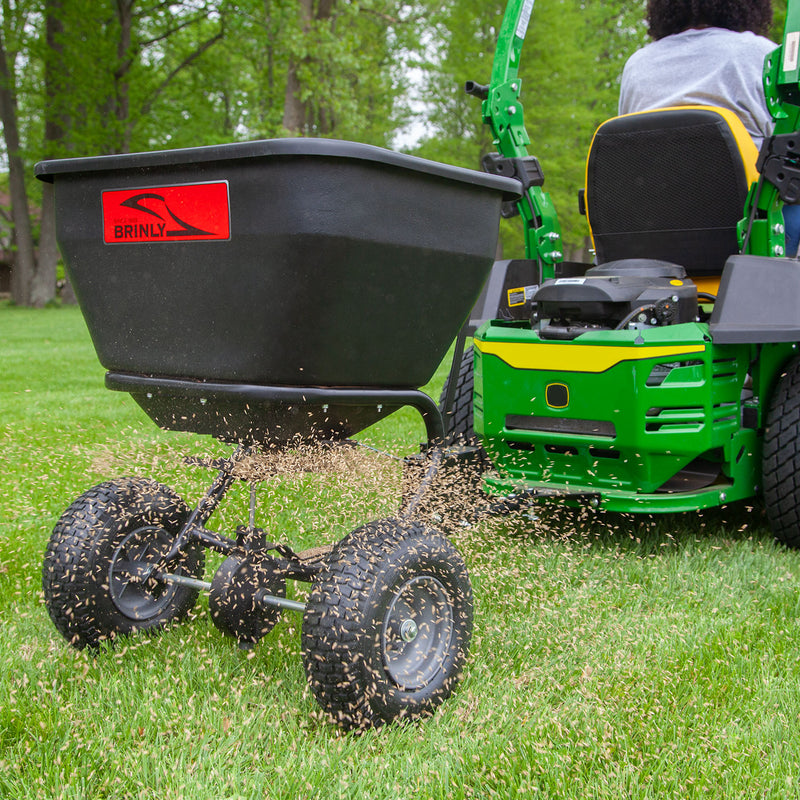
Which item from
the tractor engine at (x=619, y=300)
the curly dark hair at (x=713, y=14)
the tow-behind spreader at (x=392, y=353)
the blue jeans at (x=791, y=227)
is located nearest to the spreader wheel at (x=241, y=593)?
the tow-behind spreader at (x=392, y=353)

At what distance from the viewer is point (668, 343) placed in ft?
8.77

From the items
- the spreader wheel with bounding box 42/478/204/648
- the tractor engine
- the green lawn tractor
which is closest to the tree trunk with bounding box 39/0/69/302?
the green lawn tractor

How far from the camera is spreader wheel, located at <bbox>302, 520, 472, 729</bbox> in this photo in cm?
181

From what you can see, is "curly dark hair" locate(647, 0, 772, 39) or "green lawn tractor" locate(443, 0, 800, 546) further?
"curly dark hair" locate(647, 0, 772, 39)

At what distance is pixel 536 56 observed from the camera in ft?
61.1

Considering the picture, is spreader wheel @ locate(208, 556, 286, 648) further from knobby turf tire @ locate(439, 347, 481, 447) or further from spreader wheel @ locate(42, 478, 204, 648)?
knobby turf tire @ locate(439, 347, 481, 447)

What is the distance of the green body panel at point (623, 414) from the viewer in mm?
2701

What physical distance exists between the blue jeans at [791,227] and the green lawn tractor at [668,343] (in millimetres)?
218

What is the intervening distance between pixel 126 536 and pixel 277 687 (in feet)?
1.80

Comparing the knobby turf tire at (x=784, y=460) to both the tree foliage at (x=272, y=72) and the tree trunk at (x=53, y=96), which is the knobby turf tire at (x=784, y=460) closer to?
the tree foliage at (x=272, y=72)

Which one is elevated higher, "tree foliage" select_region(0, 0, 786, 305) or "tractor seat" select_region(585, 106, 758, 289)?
"tree foliage" select_region(0, 0, 786, 305)

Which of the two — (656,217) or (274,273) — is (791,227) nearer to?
(656,217)

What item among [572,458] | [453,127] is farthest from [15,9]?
[572,458]

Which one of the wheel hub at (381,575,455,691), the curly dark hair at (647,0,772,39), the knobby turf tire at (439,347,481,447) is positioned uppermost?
the curly dark hair at (647,0,772,39)
